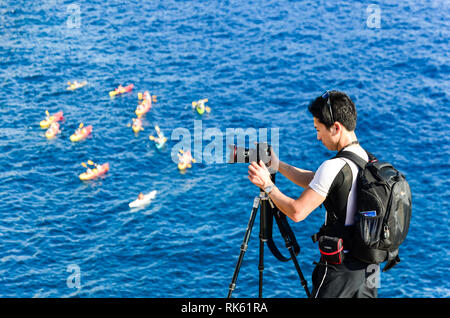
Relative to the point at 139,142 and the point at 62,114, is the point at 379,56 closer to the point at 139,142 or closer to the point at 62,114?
the point at 139,142

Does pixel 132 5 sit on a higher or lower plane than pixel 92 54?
higher

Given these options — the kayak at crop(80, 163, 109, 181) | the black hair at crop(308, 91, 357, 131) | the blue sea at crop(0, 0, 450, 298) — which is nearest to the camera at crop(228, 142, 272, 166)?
the black hair at crop(308, 91, 357, 131)

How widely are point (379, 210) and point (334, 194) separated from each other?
49 cm

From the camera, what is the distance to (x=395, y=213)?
614 centimetres

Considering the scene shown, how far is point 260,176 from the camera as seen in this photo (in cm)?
659

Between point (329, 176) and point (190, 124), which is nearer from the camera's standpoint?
point (329, 176)

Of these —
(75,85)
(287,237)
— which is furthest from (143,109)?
(287,237)

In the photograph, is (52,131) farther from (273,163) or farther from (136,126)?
(273,163)

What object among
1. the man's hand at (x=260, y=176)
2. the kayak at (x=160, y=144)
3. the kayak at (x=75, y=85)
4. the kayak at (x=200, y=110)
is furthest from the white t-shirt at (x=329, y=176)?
the kayak at (x=75, y=85)

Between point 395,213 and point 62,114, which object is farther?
point 62,114

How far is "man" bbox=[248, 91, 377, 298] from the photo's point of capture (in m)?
6.25
